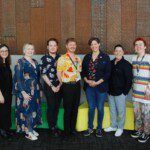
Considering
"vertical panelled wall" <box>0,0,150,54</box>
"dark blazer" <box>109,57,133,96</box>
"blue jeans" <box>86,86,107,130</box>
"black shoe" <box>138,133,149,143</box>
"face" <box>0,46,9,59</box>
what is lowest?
"black shoe" <box>138,133,149,143</box>

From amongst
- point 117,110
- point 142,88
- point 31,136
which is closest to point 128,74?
point 142,88

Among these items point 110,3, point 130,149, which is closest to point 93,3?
point 110,3

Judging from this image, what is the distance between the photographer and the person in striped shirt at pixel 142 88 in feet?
15.2

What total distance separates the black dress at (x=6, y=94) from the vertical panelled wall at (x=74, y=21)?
101cm

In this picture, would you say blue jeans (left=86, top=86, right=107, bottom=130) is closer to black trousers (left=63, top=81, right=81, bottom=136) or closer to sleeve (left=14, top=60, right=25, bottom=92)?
black trousers (left=63, top=81, right=81, bottom=136)

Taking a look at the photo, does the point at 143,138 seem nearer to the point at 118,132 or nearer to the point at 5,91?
the point at 118,132

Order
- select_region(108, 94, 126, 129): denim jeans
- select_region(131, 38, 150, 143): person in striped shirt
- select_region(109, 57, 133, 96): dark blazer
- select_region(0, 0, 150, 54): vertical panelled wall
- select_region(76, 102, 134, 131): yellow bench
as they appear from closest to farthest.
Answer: select_region(131, 38, 150, 143): person in striped shirt
select_region(109, 57, 133, 96): dark blazer
select_region(108, 94, 126, 129): denim jeans
select_region(76, 102, 134, 131): yellow bench
select_region(0, 0, 150, 54): vertical panelled wall

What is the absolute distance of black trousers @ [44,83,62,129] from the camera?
481 cm


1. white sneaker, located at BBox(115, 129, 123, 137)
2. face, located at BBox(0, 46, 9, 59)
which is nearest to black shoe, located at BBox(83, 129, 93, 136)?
white sneaker, located at BBox(115, 129, 123, 137)

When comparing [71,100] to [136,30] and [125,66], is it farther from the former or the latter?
[136,30]

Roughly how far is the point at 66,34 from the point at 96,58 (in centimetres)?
94

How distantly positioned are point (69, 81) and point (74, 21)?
125cm

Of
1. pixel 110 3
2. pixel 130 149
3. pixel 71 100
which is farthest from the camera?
pixel 110 3

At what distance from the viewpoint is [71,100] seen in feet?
15.5
